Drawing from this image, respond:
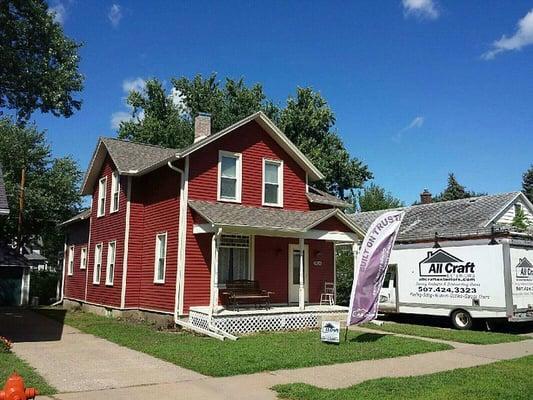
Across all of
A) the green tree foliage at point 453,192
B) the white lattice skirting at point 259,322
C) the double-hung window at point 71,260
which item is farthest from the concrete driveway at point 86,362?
the green tree foliage at point 453,192

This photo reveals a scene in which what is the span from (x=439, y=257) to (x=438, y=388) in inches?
431

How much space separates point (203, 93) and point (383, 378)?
38.2 meters

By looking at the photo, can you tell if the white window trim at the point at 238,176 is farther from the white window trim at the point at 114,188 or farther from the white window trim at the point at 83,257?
the white window trim at the point at 83,257

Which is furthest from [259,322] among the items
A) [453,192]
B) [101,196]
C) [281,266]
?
[453,192]

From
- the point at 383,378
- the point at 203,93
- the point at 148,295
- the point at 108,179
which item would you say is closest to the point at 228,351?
the point at 383,378

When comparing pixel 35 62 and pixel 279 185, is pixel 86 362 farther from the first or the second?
pixel 35 62

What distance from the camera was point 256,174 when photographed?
796 inches

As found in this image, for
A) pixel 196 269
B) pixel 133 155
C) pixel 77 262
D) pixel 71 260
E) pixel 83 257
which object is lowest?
pixel 196 269

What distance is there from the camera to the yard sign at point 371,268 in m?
14.3

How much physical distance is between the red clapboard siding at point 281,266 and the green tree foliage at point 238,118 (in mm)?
19761

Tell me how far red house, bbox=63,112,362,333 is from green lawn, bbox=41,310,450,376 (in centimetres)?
162

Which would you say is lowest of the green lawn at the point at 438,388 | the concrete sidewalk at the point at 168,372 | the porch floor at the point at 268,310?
the concrete sidewalk at the point at 168,372

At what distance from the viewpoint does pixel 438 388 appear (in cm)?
902

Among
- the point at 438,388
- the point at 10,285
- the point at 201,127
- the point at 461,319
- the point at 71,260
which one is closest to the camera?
the point at 438,388
